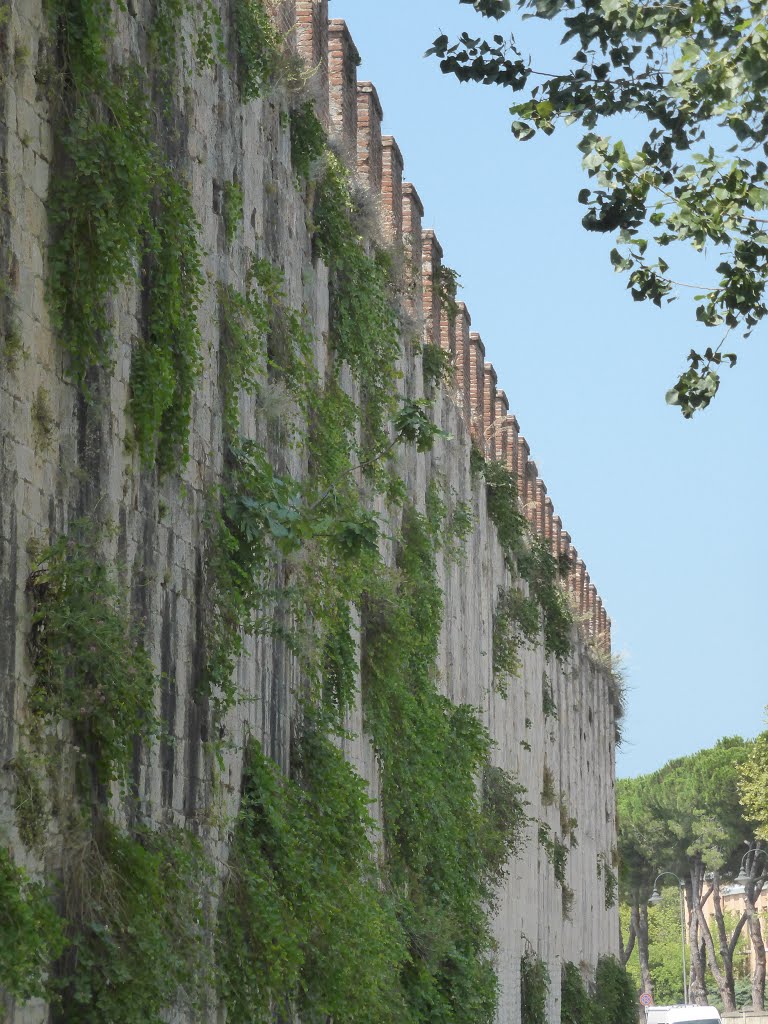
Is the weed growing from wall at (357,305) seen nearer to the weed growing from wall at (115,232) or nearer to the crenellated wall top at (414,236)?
the crenellated wall top at (414,236)

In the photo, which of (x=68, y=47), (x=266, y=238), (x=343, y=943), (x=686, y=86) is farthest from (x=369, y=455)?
(x=68, y=47)

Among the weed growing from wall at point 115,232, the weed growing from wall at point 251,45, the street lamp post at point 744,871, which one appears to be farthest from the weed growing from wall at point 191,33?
the street lamp post at point 744,871

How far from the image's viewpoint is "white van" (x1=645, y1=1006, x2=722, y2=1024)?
35.3m

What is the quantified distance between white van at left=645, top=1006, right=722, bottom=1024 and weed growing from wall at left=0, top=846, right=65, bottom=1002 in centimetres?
2999

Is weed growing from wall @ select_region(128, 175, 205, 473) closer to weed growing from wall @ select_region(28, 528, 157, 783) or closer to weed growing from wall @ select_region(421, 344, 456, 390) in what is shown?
weed growing from wall @ select_region(28, 528, 157, 783)

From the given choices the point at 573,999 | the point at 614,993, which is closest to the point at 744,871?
the point at 614,993

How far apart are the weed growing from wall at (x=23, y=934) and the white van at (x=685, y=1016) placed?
2999cm

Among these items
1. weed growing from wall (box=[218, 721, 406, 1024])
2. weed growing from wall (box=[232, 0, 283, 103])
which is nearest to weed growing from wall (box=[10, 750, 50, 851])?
weed growing from wall (box=[218, 721, 406, 1024])

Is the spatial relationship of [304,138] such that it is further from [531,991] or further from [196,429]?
[531,991]

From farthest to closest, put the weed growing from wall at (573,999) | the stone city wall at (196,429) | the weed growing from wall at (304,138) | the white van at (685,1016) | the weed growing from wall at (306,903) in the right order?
the white van at (685,1016) < the weed growing from wall at (573,999) < the weed growing from wall at (304,138) < the weed growing from wall at (306,903) < the stone city wall at (196,429)

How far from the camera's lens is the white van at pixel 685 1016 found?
35.3 meters

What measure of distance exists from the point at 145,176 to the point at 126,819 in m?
3.29

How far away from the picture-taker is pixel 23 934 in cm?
691

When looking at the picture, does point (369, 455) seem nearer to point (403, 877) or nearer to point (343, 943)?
point (403, 877)
